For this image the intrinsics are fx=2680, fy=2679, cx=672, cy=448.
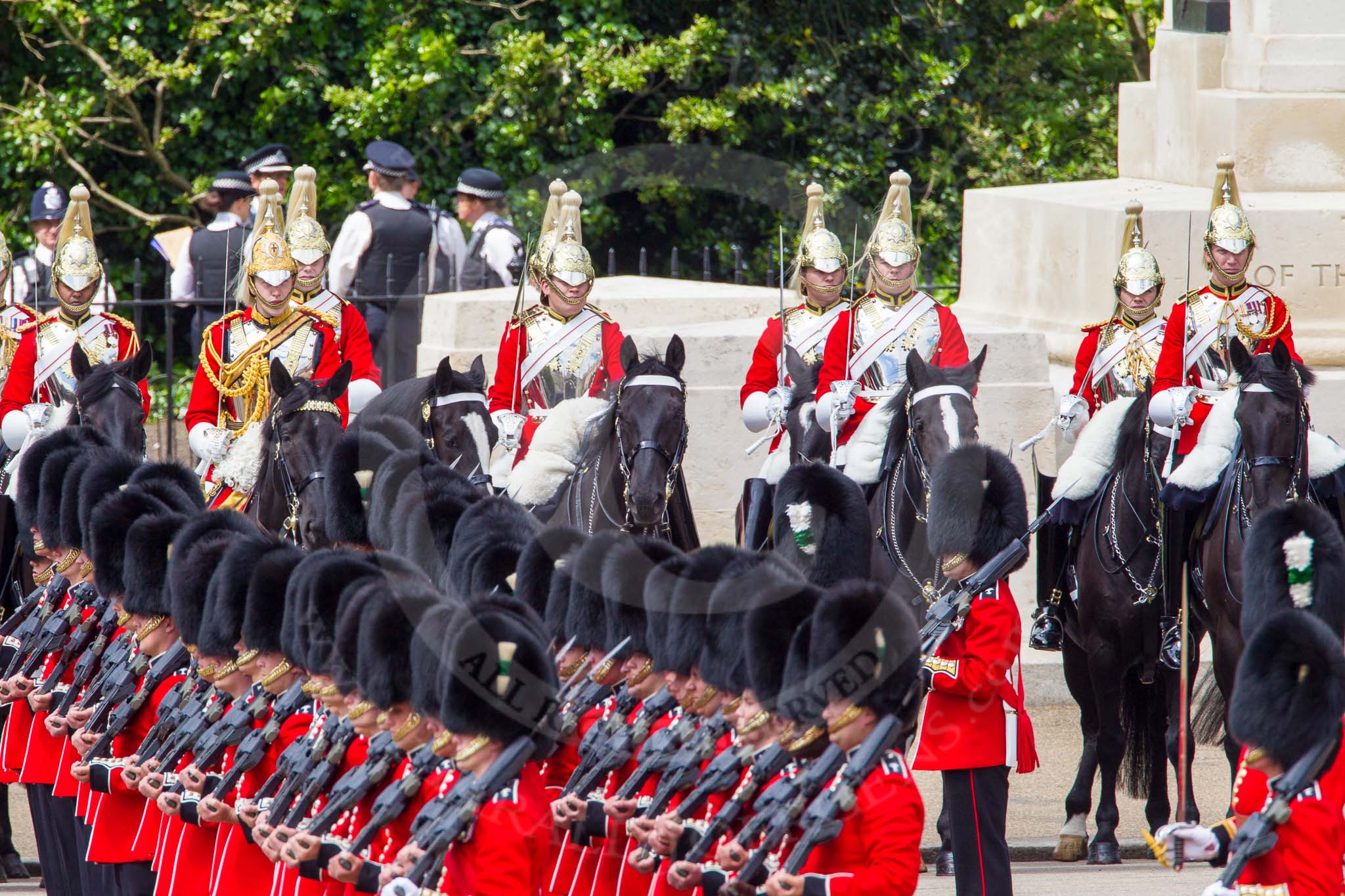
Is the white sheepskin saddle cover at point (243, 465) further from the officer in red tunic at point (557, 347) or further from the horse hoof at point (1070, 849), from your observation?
the horse hoof at point (1070, 849)

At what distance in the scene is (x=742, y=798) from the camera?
19.5 ft

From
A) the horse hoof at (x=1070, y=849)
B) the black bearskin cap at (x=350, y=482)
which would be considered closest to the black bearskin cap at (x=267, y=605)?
the black bearskin cap at (x=350, y=482)

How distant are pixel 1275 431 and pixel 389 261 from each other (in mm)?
6581

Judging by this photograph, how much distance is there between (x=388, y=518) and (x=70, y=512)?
1.10m

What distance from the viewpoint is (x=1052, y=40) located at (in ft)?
63.0

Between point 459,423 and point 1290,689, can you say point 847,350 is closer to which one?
point 459,423

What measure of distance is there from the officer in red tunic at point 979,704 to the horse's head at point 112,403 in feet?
12.3

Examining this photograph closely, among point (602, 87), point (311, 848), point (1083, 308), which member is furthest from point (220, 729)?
point (602, 87)

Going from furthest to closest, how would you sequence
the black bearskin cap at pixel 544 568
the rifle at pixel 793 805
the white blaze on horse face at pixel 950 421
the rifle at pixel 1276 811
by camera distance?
the white blaze on horse face at pixel 950 421, the black bearskin cap at pixel 544 568, the rifle at pixel 793 805, the rifle at pixel 1276 811

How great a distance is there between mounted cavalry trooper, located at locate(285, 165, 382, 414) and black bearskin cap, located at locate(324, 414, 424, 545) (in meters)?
1.06

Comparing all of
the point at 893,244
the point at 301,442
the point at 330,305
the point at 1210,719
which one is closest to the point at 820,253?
the point at 893,244

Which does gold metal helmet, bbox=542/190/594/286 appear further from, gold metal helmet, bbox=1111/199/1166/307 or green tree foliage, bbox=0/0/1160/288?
green tree foliage, bbox=0/0/1160/288

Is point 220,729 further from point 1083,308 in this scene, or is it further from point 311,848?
point 1083,308

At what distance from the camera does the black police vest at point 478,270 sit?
1447cm
